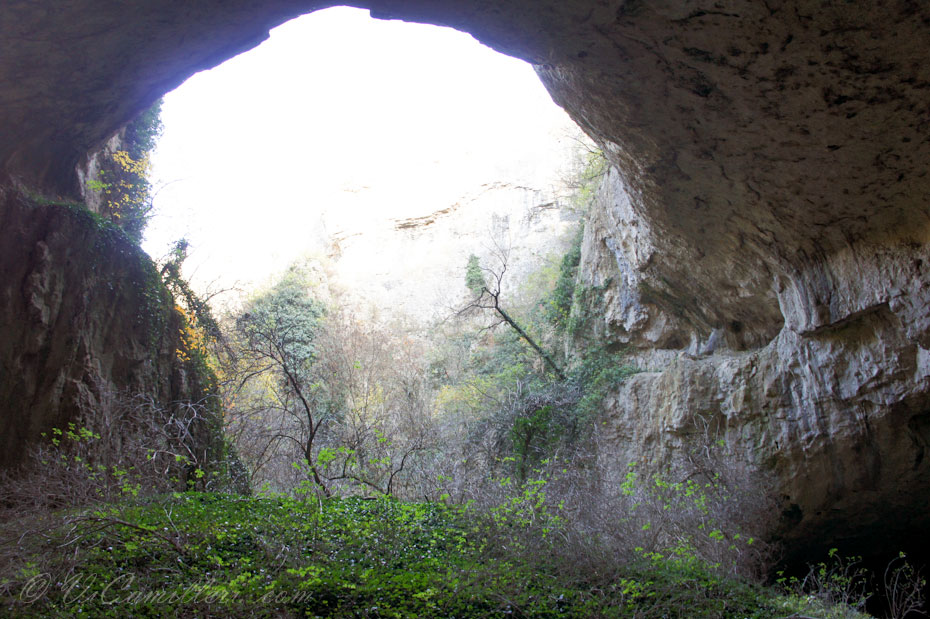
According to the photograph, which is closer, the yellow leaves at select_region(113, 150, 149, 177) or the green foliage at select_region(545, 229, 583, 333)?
the yellow leaves at select_region(113, 150, 149, 177)

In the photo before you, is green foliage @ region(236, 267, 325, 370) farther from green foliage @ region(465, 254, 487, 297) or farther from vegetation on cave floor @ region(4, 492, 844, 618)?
vegetation on cave floor @ region(4, 492, 844, 618)

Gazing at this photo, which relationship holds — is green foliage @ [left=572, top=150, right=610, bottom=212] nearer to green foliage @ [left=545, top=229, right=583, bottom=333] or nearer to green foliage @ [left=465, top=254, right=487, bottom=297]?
green foliage @ [left=545, top=229, right=583, bottom=333]

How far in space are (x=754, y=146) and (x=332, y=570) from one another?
5691 millimetres

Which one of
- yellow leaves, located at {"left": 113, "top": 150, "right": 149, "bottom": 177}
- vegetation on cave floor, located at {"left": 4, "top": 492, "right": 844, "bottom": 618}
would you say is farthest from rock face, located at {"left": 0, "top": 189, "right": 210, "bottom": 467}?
vegetation on cave floor, located at {"left": 4, "top": 492, "right": 844, "bottom": 618}

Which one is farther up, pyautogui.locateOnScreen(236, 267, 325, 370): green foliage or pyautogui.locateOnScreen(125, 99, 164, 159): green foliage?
pyautogui.locateOnScreen(125, 99, 164, 159): green foliage

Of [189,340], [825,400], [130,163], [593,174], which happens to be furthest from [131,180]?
[825,400]

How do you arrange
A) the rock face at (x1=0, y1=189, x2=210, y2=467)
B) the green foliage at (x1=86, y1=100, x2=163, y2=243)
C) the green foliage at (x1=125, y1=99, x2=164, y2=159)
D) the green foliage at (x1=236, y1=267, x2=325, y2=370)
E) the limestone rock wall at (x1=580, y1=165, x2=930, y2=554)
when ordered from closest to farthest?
the limestone rock wall at (x1=580, y1=165, x2=930, y2=554)
the rock face at (x1=0, y1=189, x2=210, y2=467)
the green foliage at (x1=86, y1=100, x2=163, y2=243)
the green foliage at (x1=125, y1=99, x2=164, y2=159)
the green foliage at (x1=236, y1=267, x2=325, y2=370)

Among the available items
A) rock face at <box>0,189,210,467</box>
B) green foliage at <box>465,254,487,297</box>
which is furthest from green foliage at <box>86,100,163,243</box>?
green foliage at <box>465,254,487,297</box>

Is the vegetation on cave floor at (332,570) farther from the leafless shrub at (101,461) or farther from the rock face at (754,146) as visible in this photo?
the rock face at (754,146)

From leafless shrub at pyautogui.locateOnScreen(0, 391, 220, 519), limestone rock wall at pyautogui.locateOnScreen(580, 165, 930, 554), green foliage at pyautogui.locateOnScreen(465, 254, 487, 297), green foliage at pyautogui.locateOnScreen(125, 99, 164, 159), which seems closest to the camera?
leafless shrub at pyautogui.locateOnScreen(0, 391, 220, 519)

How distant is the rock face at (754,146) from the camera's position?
16.4 ft

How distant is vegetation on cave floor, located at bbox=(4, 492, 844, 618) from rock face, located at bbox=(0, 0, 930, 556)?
8.64 ft

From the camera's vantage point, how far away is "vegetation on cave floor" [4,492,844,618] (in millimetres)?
3994

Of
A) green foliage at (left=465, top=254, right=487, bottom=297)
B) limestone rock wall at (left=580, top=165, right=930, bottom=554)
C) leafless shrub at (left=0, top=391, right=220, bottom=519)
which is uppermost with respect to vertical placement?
green foliage at (left=465, top=254, right=487, bottom=297)
